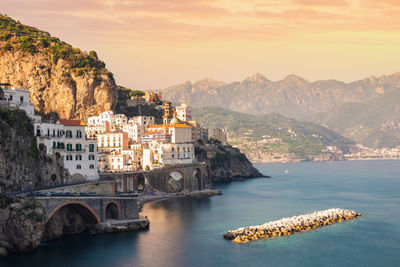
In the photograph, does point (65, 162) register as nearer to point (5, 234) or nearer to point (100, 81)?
point (5, 234)

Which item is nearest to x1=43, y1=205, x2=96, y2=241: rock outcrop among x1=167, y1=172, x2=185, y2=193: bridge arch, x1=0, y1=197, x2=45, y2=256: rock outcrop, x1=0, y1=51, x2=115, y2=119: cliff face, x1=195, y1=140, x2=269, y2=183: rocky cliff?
x1=0, y1=197, x2=45, y2=256: rock outcrop

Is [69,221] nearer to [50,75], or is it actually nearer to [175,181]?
[175,181]

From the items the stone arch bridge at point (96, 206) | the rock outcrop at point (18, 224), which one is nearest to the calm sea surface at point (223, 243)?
the rock outcrop at point (18, 224)

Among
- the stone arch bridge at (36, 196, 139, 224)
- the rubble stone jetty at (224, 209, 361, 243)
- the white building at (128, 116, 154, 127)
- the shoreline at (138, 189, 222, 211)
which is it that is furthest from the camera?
the white building at (128, 116, 154, 127)

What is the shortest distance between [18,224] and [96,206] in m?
15.6

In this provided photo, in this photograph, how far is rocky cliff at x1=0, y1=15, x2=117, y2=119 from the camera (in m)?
150

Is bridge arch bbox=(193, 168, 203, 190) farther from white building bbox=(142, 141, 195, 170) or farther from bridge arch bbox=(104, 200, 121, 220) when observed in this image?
bridge arch bbox=(104, 200, 121, 220)

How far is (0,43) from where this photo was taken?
5950 inches

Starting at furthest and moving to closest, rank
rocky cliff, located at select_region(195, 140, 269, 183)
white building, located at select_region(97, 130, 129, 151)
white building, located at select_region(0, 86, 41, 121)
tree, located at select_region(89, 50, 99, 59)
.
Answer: rocky cliff, located at select_region(195, 140, 269, 183)
tree, located at select_region(89, 50, 99, 59)
white building, located at select_region(97, 130, 129, 151)
white building, located at select_region(0, 86, 41, 121)

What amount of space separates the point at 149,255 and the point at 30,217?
1607cm

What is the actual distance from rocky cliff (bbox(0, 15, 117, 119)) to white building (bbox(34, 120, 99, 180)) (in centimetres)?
5014

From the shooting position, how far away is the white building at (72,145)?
313ft

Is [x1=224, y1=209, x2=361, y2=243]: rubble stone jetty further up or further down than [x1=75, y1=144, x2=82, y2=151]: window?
further down

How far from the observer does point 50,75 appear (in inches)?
5969
